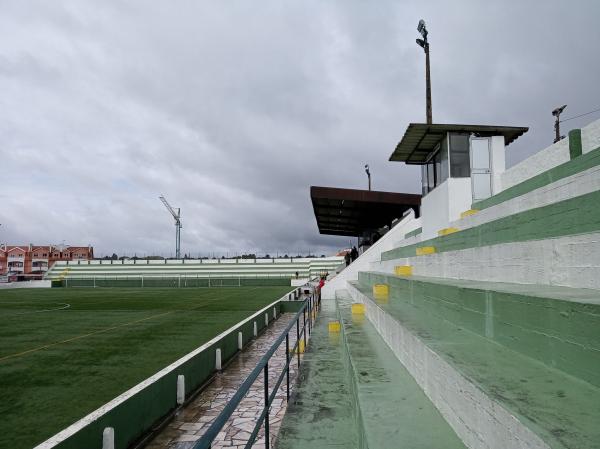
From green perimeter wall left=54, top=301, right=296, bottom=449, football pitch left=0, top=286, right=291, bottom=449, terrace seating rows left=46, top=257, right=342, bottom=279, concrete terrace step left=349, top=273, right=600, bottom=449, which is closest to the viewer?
concrete terrace step left=349, top=273, right=600, bottom=449

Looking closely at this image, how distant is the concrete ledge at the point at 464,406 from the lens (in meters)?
1.79

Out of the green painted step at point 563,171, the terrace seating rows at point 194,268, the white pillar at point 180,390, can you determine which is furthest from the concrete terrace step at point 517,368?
the terrace seating rows at point 194,268

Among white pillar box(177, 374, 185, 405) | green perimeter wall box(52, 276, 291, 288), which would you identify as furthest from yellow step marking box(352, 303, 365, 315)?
green perimeter wall box(52, 276, 291, 288)

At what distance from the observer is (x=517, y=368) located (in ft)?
8.08

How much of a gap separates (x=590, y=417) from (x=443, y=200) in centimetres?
1074

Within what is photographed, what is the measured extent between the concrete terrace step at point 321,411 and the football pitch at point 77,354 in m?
3.49

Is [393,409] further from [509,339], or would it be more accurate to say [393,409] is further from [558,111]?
[558,111]

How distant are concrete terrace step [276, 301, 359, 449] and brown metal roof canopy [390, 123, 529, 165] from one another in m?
7.43

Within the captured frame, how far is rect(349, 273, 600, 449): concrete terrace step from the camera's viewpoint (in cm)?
175

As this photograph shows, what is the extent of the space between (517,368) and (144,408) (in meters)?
5.37

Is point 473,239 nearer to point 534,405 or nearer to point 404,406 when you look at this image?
point 404,406

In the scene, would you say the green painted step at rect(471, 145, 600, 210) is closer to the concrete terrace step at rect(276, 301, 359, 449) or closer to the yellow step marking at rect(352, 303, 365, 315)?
the concrete terrace step at rect(276, 301, 359, 449)

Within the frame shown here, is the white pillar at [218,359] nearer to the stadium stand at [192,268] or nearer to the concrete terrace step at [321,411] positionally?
the concrete terrace step at [321,411]

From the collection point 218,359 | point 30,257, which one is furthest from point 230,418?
point 30,257
